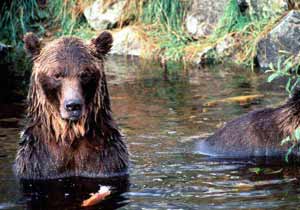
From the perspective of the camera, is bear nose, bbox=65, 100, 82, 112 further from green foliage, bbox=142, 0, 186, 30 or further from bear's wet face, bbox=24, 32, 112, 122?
green foliage, bbox=142, 0, 186, 30

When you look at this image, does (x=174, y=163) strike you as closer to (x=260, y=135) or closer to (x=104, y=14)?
(x=260, y=135)

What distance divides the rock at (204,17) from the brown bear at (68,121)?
9.26 m

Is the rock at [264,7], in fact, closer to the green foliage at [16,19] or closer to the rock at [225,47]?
the rock at [225,47]

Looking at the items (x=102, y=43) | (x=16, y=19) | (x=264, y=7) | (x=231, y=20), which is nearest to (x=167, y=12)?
(x=231, y=20)

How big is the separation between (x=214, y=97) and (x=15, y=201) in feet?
17.2

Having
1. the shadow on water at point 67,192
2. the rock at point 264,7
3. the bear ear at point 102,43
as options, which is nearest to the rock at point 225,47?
the rock at point 264,7

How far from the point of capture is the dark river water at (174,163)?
6.74 metres

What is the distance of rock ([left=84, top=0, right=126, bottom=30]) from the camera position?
18062 millimetres

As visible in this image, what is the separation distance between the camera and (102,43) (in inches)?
294

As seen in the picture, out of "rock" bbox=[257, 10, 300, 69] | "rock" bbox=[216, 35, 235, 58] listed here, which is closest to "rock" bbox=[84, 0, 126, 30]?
"rock" bbox=[216, 35, 235, 58]

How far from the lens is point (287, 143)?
845 cm

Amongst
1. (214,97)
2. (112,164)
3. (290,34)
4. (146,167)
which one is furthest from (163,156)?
(290,34)

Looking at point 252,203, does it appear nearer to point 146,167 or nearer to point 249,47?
point 146,167

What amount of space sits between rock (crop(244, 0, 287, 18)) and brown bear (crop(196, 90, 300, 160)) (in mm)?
6312
